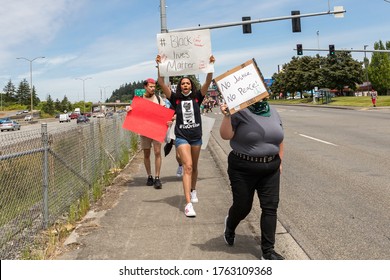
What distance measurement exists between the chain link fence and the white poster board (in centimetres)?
184

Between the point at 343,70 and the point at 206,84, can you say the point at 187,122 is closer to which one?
the point at 206,84

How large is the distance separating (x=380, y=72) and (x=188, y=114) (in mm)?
99397

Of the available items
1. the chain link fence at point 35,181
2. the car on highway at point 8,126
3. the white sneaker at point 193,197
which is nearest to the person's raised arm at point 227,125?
the chain link fence at point 35,181

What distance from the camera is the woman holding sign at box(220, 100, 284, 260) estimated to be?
12.3 ft

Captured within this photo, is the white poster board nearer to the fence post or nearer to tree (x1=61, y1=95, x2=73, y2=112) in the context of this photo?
the fence post

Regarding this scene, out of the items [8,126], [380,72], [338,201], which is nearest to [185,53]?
[338,201]

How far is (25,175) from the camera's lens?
4.91 meters

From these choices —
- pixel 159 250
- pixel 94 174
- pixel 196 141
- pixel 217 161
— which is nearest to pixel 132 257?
pixel 159 250

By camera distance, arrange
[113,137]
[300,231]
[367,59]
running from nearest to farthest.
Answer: [300,231] < [113,137] < [367,59]

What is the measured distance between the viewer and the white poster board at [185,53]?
620 centimetres

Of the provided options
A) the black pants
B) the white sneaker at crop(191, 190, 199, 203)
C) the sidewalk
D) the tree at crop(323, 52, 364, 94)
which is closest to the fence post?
the sidewalk

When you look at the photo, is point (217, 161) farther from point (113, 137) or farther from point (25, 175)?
point (25, 175)

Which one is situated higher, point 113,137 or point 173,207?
point 113,137

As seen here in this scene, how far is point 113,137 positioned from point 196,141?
5.00 meters
